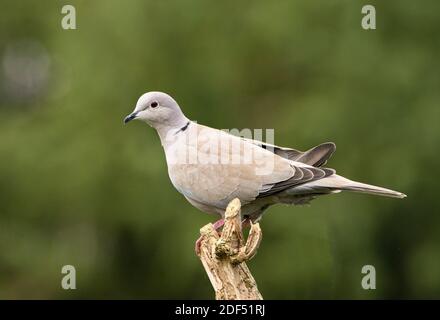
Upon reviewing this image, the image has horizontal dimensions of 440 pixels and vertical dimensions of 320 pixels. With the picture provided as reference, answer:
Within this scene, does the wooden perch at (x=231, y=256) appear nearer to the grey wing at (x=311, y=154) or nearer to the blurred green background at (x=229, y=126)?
the grey wing at (x=311, y=154)

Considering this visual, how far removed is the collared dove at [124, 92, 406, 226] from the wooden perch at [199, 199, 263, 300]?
15.4 inches

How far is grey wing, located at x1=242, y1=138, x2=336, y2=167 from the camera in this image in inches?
279

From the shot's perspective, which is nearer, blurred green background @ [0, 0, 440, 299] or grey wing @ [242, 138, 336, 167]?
grey wing @ [242, 138, 336, 167]

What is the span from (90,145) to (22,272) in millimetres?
2126

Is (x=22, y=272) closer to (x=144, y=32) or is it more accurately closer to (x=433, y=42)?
(x=144, y=32)

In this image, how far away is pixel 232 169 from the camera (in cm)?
687

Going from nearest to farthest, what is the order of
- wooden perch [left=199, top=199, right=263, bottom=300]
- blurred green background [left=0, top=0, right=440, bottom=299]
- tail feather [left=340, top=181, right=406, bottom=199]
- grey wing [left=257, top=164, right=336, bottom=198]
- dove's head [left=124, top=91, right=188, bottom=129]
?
1. wooden perch [left=199, top=199, right=263, bottom=300]
2. tail feather [left=340, top=181, right=406, bottom=199]
3. grey wing [left=257, top=164, right=336, bottom=198]
4. dove's head [left=124, top=91, right=188, bottom=129]
5. blurred green background [left=0, top=0, right=440, bottom=299]

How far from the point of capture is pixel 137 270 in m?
12.7

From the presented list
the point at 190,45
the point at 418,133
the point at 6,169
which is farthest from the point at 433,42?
the point at 6,169

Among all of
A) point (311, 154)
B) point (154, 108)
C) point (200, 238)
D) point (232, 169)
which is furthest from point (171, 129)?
point (311, 154)

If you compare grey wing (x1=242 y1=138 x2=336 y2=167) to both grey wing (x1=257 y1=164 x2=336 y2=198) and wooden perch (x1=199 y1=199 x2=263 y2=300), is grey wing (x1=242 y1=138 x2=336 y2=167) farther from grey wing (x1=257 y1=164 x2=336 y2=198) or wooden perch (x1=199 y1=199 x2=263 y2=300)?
wooden perch (x1=199 y1=199 x2=263 y2=300)

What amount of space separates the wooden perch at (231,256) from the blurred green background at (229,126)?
5177mm

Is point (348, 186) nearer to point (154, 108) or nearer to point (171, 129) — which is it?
point (171, 129)

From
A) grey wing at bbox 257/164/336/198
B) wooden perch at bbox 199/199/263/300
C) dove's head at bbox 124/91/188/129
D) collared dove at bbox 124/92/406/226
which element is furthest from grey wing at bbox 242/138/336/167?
wooden perch at bbox 199/199/263/300
